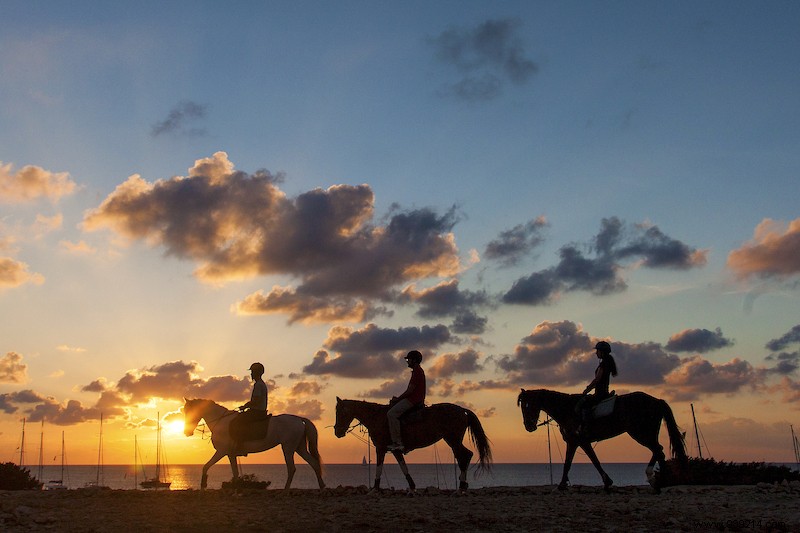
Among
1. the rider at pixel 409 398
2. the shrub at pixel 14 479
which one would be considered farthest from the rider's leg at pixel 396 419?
the shrub at pixel 14 479

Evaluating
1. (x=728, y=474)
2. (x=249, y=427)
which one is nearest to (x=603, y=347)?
(x=728, y=474)

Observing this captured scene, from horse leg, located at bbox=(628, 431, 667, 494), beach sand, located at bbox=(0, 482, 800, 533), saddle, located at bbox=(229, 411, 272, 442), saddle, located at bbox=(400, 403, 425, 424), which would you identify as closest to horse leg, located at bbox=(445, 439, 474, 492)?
saddle, located at bbox=(400, 403, 425, 424)

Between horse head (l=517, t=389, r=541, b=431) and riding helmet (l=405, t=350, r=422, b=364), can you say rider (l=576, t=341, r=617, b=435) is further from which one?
riding helmet (l=405, t=350, r=422, b=364)

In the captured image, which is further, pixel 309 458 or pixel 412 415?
pixel 309 458

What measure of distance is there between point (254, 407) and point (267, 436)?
2.53ft

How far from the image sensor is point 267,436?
63.6 feet

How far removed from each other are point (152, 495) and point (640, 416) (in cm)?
1103

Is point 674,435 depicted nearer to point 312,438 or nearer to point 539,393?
point 539,393

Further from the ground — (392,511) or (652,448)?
(652,448)

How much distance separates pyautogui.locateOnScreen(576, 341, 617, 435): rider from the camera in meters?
18.8

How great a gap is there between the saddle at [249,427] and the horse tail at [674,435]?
31.4ft

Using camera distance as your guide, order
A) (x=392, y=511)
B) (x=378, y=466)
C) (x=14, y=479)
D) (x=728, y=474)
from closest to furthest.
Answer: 1. (x=392, y=511)
2. (x=378, y=466)
3. (x=728, y=474)
4. (x=14, y=479)

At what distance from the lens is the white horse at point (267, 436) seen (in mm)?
19375

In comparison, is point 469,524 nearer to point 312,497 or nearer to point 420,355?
point 312,497
